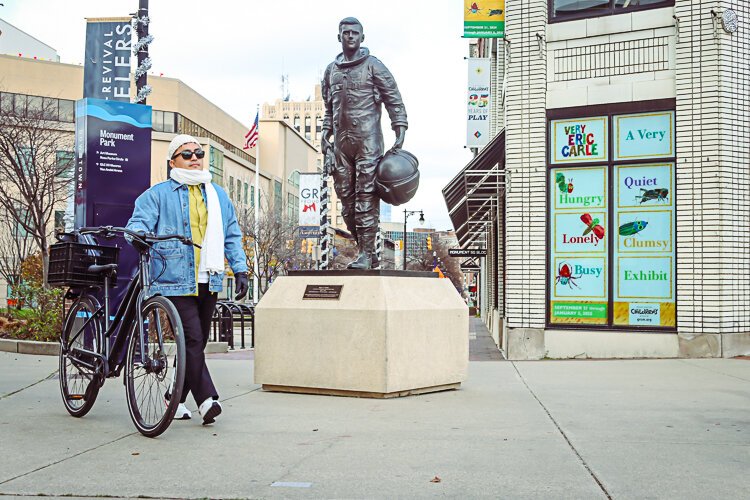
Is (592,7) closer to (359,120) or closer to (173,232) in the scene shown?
(359,120)

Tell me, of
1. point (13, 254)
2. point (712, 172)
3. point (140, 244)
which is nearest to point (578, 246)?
point (712, 172)

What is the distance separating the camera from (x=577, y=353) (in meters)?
14.0

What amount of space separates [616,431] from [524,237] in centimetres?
848

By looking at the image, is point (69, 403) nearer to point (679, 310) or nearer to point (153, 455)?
point (153, 455)

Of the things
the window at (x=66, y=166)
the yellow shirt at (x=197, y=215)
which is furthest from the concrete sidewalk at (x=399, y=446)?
the window at (x=66, y=166)

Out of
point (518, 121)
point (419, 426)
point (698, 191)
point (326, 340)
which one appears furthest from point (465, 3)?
point (419, 426)

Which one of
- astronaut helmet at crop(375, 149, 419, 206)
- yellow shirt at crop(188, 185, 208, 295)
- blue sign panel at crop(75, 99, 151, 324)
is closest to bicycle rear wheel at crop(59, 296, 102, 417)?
yellow shirt at crop(188, 185, 208, 295)

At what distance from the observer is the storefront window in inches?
535

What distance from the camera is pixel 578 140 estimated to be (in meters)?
14.2

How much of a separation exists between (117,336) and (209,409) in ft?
2.67

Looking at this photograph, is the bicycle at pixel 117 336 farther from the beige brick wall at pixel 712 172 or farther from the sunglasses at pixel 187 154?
the beige brick wall at pixel 712 172

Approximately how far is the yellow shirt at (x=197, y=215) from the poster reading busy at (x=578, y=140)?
356 inches

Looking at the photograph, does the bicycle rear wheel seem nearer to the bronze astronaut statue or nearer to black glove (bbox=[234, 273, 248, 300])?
black glove (bbox=[234, 273, 248, 300])

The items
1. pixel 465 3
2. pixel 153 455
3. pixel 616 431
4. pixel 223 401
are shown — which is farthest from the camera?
pixel 465 3
